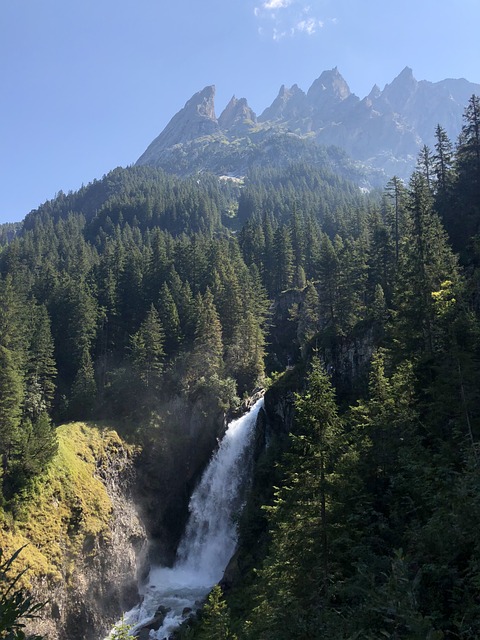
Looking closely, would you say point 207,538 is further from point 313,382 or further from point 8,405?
point 313,382

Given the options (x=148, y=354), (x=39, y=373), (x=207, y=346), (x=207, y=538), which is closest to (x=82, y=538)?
(x=207, y=538)

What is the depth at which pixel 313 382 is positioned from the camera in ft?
68.5

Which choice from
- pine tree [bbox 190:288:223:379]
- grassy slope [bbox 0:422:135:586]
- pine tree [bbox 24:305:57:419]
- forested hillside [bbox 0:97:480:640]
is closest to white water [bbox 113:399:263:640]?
forested hillside [bbox 0:97:480:640]

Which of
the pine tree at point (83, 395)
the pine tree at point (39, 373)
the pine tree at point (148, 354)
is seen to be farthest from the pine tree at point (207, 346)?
the pine tree at point (39, 373)

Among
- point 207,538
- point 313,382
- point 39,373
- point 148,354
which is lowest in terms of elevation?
point 207,538

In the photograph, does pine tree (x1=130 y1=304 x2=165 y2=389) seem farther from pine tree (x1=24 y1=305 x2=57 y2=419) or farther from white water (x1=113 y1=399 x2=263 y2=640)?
white water (x1=113 y1=399 x2=263 y2=640)

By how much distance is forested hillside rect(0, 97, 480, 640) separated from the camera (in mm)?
16594

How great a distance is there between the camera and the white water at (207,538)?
Answer: 137ft

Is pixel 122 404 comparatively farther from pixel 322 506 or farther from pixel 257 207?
pixel 257 207

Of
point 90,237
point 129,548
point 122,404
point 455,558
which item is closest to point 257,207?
point 90,237

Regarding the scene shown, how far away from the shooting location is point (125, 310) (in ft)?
240

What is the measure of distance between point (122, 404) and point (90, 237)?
10248 centimetres

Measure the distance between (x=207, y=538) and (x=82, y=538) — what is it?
547 inches

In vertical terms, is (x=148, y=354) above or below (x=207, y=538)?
above
